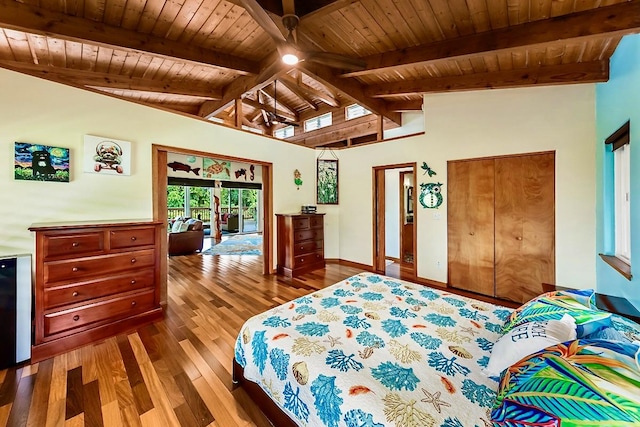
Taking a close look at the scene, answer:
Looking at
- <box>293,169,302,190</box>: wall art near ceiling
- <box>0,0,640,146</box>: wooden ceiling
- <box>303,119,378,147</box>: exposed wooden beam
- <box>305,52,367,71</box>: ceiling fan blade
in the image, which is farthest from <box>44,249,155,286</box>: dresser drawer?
<box>303,119,378,147</box>: exposed wooden beam

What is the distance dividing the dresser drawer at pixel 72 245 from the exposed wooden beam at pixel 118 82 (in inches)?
74.5

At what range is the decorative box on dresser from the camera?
6.82ft

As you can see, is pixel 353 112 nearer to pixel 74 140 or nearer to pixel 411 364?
pixel 74 140

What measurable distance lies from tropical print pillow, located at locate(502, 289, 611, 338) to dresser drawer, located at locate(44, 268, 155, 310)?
322 cm

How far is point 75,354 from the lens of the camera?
214 centimetres

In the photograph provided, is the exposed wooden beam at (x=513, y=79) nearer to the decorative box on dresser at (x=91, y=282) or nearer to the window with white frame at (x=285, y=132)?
the decorative box on dresser at (x=91, y=282)

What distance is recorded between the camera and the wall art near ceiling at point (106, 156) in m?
2.59

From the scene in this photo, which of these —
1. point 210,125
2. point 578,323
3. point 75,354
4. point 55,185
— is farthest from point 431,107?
point 75,354

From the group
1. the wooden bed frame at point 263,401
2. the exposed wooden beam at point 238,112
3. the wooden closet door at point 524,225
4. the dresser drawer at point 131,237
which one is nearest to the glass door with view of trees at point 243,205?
the exposed wooden beam at point 238,112

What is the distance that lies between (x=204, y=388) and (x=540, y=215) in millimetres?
4170

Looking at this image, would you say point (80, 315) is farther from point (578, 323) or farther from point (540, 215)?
point (540, 215)

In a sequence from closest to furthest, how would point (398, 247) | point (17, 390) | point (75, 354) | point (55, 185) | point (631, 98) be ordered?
point (17, 390)
point (631, 98)
point (75, 354)
point (55, 185)
point (398, 247)

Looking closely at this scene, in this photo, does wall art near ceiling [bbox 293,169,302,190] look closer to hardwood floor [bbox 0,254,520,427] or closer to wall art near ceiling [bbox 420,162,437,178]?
wall art near ceiling [bbox 420,162,437,178]

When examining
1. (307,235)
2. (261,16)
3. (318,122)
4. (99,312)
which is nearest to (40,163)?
(99,312)
